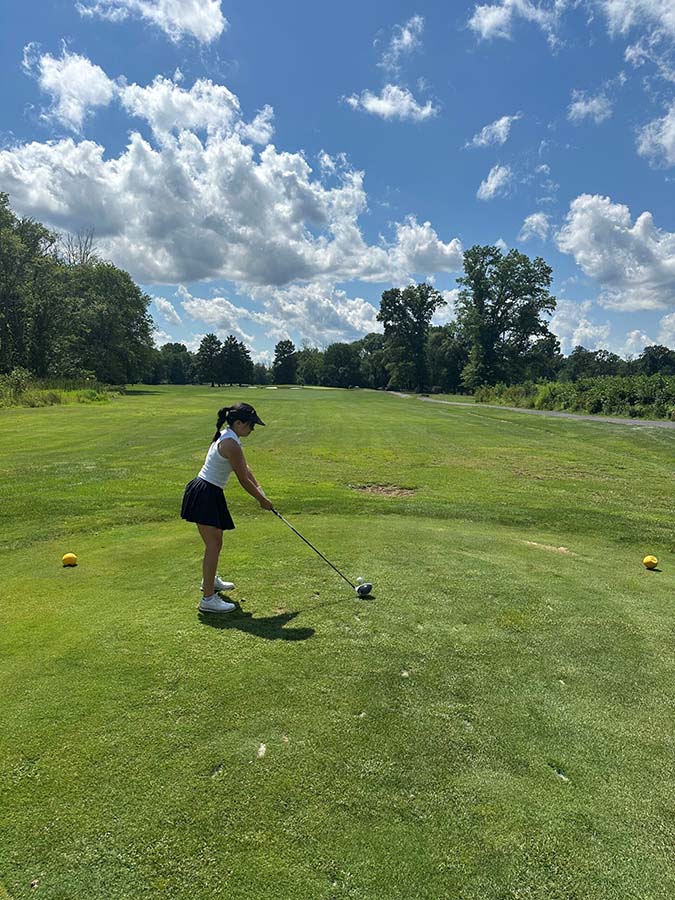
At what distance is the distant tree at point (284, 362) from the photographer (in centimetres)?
15300

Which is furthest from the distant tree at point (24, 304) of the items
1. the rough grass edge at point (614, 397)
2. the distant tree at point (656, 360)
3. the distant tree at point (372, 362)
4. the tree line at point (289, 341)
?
the distant tree at point (656, 360)

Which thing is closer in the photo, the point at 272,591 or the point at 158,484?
the point at 272,591

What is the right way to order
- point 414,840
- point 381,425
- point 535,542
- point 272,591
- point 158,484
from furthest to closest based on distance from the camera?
point 381,425 < point 158,484 < point 535,542 < point 272,591 < point 414,840

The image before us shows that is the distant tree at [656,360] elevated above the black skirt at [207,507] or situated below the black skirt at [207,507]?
above

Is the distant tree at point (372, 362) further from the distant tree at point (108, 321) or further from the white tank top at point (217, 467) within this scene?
the white tank top at point (217, 467)

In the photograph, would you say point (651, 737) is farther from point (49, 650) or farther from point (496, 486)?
point (496, 486)

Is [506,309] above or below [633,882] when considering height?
above

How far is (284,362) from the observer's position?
153 m

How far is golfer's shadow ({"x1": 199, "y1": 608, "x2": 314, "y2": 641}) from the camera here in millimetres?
4637

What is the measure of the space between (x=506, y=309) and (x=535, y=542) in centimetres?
7888

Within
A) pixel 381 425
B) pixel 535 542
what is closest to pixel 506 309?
pixel 381 425

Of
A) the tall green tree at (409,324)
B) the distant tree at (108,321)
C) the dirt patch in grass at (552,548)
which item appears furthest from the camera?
the tall green tree at (409,324)

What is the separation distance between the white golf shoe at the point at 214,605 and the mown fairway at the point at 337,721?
105 millimetres

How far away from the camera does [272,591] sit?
19.0 ft
